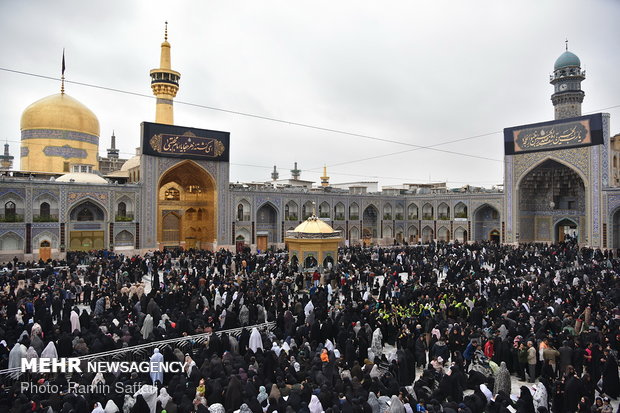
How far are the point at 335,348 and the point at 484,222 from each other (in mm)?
27013

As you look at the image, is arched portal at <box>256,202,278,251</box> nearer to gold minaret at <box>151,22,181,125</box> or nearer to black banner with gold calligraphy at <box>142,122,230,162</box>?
black banner with gold calligraphy at <box>142,122,230,162</box>

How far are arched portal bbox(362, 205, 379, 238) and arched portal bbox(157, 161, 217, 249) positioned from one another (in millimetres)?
12772

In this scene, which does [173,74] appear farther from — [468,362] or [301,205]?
[468,362]

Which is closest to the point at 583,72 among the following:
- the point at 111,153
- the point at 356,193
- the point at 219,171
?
the point at 356,193

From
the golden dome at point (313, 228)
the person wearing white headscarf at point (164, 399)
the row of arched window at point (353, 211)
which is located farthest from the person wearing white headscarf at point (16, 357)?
the row of arched window at point (353, 211)

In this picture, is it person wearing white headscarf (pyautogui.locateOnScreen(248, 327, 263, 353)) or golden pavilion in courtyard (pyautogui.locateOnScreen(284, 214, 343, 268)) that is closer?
person wearing white headscarf (pyautogui.locateOnScreen(248, 327, 263, 353))

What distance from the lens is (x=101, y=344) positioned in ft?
23.1

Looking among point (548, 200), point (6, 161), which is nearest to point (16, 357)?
point (548, 200)

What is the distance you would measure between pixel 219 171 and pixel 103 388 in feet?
71.0

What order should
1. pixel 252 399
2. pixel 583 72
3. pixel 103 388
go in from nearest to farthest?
1. pixel 252 399
2. pixel 103 388
3. pixel 583 72

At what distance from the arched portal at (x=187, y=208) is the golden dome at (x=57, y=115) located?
7185 mm

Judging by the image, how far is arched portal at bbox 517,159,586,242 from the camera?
27141mm

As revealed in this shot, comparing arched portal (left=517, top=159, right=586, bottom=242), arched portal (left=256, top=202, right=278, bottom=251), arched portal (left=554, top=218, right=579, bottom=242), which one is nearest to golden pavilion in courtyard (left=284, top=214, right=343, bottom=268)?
arched portal (left=256, top=202, right=278, bottom=251)

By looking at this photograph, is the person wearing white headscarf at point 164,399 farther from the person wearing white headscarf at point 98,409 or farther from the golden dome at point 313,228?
the golden dome at point 313,228
